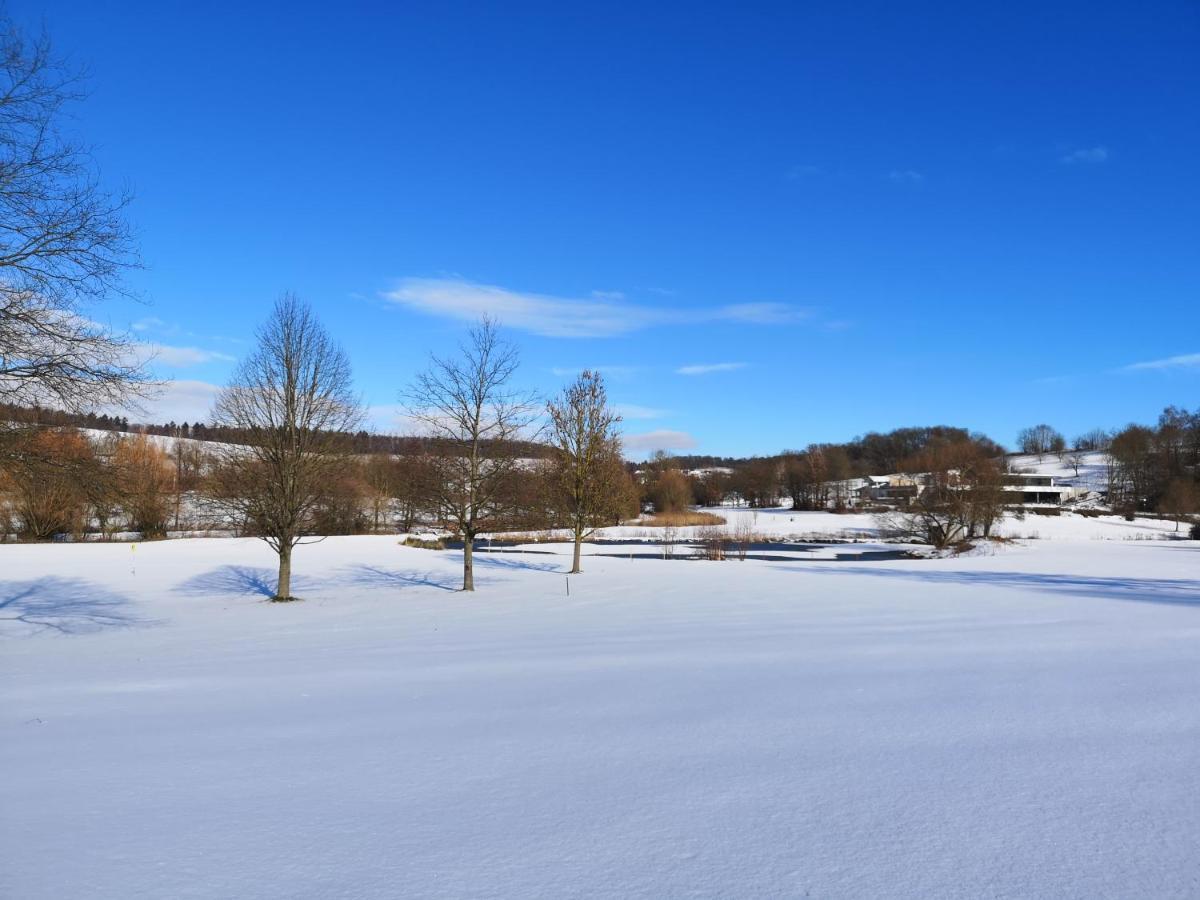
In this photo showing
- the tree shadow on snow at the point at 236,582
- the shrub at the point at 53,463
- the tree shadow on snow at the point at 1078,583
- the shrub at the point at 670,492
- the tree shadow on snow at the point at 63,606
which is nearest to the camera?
the shrub at the point at 53,463

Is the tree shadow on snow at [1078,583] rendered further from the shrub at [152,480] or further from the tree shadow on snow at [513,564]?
the shrub at [152,480]

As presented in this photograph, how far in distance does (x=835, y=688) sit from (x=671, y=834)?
3977 mm

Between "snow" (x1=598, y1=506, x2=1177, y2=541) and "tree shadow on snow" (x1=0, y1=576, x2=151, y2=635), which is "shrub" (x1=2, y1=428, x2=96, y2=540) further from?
"snow" (x1=598, y1=506, x2=1177, y2=541)

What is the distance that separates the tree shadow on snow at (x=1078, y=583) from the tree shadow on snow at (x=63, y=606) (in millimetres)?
22481

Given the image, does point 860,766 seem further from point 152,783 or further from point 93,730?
point 93,730

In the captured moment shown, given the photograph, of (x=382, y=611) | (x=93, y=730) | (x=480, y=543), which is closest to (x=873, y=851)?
(x=93, y=730)

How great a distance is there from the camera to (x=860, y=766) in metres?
5.30

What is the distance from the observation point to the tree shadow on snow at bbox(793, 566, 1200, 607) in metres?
18.9

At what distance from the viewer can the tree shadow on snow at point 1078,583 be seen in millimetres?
18891

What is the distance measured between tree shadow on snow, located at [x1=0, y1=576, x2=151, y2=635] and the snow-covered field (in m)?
4.28

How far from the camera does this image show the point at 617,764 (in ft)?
17.9

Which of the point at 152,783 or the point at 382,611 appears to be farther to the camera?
the point at 382,611

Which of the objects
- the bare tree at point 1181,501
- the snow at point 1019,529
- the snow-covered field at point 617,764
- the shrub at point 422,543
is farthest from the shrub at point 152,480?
A: the bare tree at point 1181,501

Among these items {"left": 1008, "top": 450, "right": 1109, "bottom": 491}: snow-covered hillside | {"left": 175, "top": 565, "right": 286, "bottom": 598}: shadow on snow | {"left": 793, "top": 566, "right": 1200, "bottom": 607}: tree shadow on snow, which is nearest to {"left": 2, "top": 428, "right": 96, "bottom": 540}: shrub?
{"left": 175, "top": 565, "right": 286, "bottom": 598}: shadow on snow
